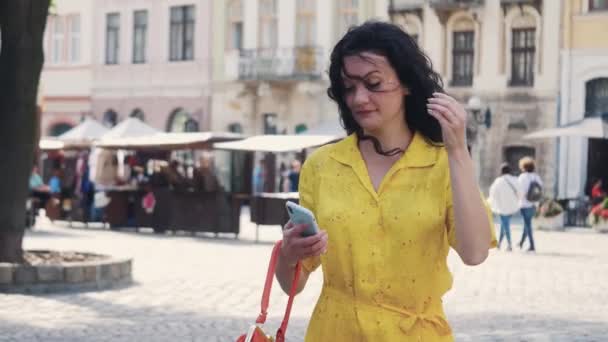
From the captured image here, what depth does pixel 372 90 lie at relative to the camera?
12.8ft

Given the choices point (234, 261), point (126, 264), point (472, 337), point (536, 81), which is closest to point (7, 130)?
point (126, 264)

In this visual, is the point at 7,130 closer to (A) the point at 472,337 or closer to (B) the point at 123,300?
(B) the point at 123,300

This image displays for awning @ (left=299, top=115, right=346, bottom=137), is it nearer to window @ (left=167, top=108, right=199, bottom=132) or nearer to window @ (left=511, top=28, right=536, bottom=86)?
window @ (left=511, top=28, right=536, bottom=86)

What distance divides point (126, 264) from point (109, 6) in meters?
38.4

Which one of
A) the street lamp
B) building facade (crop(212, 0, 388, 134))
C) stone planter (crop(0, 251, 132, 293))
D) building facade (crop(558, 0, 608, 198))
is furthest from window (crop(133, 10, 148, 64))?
stone planter (crop(0, 251, 132, 293))

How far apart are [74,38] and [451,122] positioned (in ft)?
171

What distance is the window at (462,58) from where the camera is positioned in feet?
139

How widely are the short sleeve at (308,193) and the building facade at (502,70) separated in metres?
35.1

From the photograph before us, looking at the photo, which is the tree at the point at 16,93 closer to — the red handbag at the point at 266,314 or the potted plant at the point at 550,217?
the red handbag at the point at 266,314

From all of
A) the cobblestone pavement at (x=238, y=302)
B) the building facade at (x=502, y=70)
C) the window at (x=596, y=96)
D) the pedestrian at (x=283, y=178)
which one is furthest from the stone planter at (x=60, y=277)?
the window at (x=596, y=96)

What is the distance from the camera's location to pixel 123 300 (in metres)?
14.1

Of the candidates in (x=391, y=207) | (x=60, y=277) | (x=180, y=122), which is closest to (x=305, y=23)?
(x=180, y=122)

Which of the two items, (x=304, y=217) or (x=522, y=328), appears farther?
(x=522, y=328)

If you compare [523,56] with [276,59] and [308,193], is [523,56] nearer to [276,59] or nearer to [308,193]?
[276,59]
